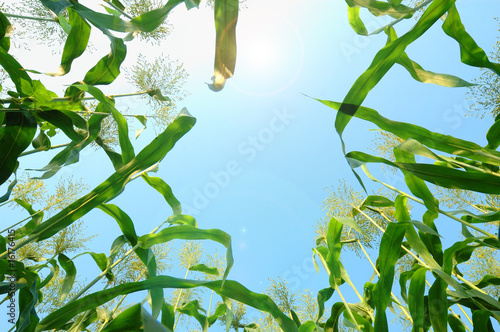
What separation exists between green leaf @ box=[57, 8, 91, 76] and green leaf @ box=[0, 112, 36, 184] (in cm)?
11

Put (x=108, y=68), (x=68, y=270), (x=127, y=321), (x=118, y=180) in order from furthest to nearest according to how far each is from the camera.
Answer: (x=68, y=270), (x=108, y=68), (x=118, y=180), (x=127, y=321)

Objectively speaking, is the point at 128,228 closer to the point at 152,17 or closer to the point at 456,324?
the point at 152,17

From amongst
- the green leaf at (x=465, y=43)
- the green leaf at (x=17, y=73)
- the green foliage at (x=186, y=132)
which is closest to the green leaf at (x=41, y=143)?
the green foliage at (x=186, y=132)

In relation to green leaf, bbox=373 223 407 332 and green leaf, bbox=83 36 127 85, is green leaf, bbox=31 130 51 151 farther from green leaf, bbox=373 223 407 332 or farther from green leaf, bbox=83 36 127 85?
green leaf, bbox=373 223 407 332

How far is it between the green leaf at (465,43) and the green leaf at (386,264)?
1.06 ft

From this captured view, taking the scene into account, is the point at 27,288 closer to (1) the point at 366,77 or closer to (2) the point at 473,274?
(1) the point at 366,77

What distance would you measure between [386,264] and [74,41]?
25.9 inches

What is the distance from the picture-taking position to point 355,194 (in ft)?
4.62

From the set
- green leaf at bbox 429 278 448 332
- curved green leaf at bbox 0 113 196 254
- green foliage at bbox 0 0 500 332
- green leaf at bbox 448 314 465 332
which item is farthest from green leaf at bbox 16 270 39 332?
green leaf at bbox 448 314 465 332

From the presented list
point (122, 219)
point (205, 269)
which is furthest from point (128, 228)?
point (205, 269)

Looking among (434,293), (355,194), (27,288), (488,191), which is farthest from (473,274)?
(27,288)

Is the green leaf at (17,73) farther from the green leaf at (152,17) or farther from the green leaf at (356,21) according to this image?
the green leaf at (356,21)

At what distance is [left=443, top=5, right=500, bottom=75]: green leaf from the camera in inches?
19.8

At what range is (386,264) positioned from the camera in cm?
49
